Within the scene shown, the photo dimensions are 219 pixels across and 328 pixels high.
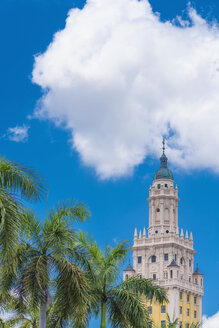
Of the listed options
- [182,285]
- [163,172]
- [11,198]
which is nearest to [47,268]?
[11,198]

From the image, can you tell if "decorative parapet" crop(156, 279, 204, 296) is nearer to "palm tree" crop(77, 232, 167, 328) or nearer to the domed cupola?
the domed cupola

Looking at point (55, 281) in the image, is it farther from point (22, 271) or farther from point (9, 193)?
point (9, 193)

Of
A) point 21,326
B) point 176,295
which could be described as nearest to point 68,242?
point 21,326

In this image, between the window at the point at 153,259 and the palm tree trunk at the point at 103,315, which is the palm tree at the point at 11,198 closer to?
the palm tree trunk at the point at 103,315

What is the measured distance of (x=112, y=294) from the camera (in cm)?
3269

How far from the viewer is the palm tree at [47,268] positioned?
2702 centimetres

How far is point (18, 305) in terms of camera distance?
1121 inches

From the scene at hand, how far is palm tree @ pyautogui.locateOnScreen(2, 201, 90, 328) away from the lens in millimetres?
27016

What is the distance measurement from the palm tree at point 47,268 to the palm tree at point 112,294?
3656mm

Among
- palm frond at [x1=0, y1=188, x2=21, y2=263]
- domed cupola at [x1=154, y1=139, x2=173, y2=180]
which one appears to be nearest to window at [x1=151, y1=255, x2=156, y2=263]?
domed cupola at [x1=154, y1=139, x2=173, y2=180]

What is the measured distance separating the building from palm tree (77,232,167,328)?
10598 cm

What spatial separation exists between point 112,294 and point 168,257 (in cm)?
11464

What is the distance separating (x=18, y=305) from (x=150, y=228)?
12415 cm

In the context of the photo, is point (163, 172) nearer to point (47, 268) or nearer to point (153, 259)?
point (153, 259)
